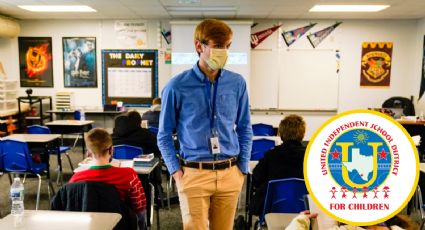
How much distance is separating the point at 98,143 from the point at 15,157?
2.00 m

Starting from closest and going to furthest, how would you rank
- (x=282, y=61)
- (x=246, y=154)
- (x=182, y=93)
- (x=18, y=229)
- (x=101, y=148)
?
(x=18, y=229)
(x=182, y=93)
(x=246, y=154)
(x=101, y=148)
(x=282, y=61)

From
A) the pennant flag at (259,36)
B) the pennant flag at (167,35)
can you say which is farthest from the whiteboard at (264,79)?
the pennant flag at (167,35)

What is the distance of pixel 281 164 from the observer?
2346mm

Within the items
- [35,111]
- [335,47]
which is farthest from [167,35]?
[335,47]

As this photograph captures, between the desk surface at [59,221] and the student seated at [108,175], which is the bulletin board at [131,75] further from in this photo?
the desk surface at [59,221]

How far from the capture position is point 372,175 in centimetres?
48

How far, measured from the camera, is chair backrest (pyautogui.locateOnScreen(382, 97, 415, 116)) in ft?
23.3

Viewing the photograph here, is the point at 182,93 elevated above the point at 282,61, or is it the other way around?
the point at 282,61

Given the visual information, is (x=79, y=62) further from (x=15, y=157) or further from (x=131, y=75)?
(x=15, y=157)

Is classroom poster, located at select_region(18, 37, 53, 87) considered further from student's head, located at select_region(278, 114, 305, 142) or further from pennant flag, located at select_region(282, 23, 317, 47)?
student's head, located at select_region(278, 114, 305, 142)

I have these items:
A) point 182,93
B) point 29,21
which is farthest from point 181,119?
point 29,21

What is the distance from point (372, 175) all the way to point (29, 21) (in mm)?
8540

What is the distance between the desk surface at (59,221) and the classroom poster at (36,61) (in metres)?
6.85

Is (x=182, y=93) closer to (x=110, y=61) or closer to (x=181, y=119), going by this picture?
(x=181, y=119)
